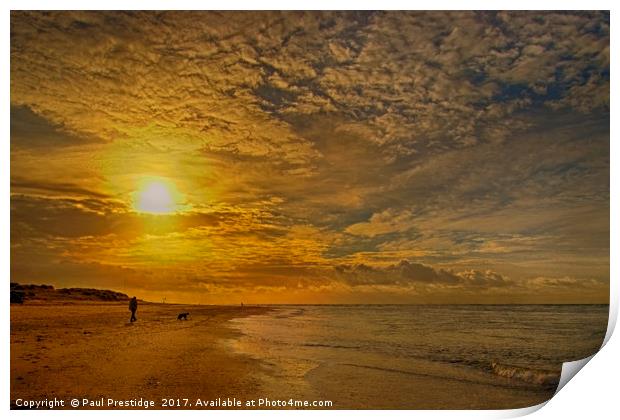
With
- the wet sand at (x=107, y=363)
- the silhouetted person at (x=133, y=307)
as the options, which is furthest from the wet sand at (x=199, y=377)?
the silhouetted person at (x=133, y=307)

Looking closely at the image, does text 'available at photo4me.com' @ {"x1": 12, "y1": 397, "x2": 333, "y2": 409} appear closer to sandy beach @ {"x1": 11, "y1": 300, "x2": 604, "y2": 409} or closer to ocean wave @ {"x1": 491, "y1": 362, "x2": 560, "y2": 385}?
sandy beach @ {"x1": 11, "y1": 300, "x2": 604, "y2": 409}

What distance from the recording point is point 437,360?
4.12 meters

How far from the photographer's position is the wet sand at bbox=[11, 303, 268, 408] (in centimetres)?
353

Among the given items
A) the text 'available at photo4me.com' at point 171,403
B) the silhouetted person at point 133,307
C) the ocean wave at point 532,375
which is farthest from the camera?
the silhouetted person at point 133,307

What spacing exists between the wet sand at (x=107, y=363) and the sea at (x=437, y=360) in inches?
11.0

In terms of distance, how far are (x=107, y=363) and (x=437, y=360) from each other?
2458mm

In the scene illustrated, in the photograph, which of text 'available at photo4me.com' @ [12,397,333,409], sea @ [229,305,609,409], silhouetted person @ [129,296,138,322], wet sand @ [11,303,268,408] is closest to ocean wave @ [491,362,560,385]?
sea @ [229,305,609,409]

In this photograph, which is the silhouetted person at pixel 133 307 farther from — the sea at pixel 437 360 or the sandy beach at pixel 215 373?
the sea at pixel 437 360

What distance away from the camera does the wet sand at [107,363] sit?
3531mm

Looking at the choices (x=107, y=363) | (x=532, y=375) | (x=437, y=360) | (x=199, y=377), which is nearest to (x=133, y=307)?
(x=107, y=363)

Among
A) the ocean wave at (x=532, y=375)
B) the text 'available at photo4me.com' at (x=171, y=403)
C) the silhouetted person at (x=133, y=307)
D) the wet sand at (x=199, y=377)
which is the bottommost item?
the text 'available at photo4me.com' at (x=171, y=403)

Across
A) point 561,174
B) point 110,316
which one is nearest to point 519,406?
point 561,174

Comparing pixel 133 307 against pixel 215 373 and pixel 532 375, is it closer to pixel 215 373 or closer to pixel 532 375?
pixel 215 373
